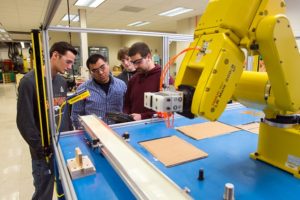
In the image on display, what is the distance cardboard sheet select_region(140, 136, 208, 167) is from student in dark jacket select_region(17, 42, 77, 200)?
0.65 metres

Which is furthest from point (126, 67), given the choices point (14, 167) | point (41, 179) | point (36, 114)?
point (14, 167)

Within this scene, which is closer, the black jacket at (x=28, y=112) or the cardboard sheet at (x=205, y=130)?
the cardboard sheet at (x=205, y=130)

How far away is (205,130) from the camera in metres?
1.51

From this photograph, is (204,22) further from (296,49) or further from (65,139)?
(65,139)

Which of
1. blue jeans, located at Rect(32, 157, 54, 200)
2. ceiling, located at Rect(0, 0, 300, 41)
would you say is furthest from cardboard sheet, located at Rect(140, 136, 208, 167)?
ceiling, located at Rect(0, 0, 300, 41)

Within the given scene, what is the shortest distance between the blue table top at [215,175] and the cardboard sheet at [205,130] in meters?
0.06

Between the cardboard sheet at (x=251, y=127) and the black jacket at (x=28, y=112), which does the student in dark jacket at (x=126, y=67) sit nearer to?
the black jacket at (x=28, y=112)

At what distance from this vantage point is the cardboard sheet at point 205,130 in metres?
1.42

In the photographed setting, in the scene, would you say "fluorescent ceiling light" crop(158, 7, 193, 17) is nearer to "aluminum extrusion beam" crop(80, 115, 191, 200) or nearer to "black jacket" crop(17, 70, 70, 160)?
"black jacket" crop(17, 70, 70, 160)

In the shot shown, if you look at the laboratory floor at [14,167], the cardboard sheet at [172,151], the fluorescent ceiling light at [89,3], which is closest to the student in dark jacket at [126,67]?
the laboratory floor at [14,167]

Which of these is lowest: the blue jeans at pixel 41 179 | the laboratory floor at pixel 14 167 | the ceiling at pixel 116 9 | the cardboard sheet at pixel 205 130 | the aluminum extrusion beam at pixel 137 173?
the laboratory floor at pixel 14 167

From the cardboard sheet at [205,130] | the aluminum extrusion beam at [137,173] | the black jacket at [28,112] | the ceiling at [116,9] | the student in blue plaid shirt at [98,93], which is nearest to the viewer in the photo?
Answer: the aluminum extrusion beam at [137,173]

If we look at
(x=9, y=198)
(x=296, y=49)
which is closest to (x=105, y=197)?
(x=296, y=49)

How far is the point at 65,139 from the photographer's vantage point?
55.4 inches
